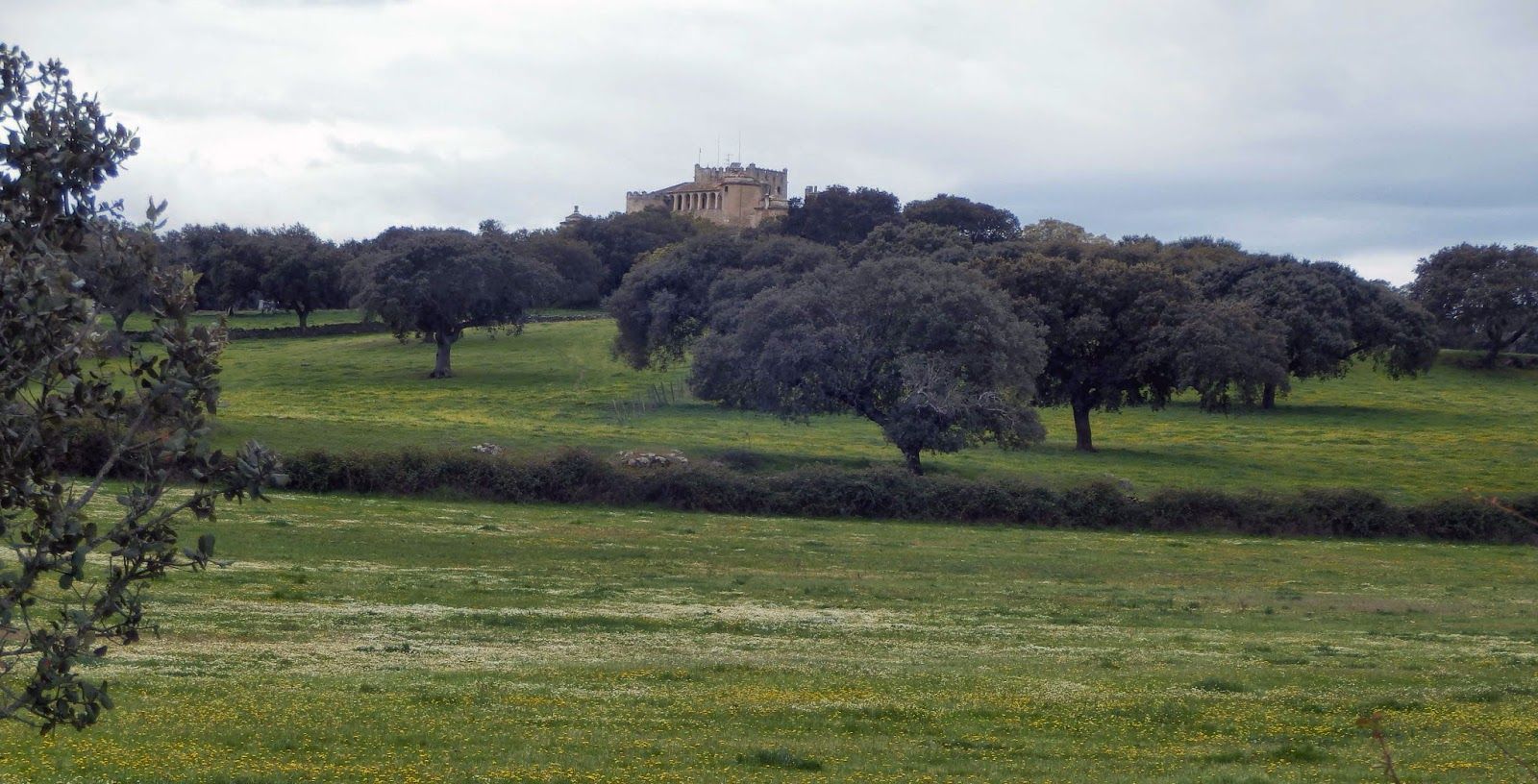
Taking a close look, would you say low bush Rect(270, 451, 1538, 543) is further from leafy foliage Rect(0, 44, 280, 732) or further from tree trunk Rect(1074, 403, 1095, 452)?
leafy foliage Rect(0, 44, 280, 732)

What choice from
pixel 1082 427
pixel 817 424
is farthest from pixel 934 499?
pixel 817 424

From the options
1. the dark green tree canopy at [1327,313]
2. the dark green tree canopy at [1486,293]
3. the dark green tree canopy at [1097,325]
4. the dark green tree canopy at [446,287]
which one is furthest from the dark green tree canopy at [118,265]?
the dark green tree canopy at [1486,293]

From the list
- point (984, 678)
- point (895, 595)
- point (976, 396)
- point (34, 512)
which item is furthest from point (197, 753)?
point (976, 396)

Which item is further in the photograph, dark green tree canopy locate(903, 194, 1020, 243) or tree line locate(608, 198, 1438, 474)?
dark green tree canopy locate(903, 194, 1020, 243)

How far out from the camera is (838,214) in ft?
450

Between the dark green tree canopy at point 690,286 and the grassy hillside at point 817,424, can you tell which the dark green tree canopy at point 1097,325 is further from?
the dark green tree canopy at point 690,286

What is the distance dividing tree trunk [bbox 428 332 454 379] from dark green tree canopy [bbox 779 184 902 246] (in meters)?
55.5

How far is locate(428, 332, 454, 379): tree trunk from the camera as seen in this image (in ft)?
276

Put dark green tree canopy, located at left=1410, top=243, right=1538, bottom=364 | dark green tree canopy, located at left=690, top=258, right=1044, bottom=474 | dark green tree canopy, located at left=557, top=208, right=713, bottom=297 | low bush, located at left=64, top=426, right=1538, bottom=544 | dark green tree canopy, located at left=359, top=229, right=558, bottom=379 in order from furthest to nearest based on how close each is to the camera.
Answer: dark green tree canopy, located at left=557, top=208, right=713, bottom=297
dark green tree canopy, located at left=1410, top=243, right=1538, bottom=364
dark green tree canopy, located at left=359, top=229, right=558, bottom=379
dark green tree canopy, located at left=690, top=258, right=1044, bottom=474
low bush, located at left=64, top=426, right=1538, bottom=544

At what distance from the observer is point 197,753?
38.5 feet

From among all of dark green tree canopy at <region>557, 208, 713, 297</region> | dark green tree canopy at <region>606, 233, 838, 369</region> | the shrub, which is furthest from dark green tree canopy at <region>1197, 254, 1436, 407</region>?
dark green tree canopy at <region>557, 208, 713, 297</region>

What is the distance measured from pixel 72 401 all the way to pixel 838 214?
132 m

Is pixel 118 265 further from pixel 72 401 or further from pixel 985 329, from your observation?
pixel 985 329

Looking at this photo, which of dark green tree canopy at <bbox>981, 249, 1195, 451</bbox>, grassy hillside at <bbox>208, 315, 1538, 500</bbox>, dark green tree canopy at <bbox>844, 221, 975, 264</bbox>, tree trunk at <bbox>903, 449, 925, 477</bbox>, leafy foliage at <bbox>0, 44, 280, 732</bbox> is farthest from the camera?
dark green tree canopy at <bbox>844, 221, 975, 264</bbox>
